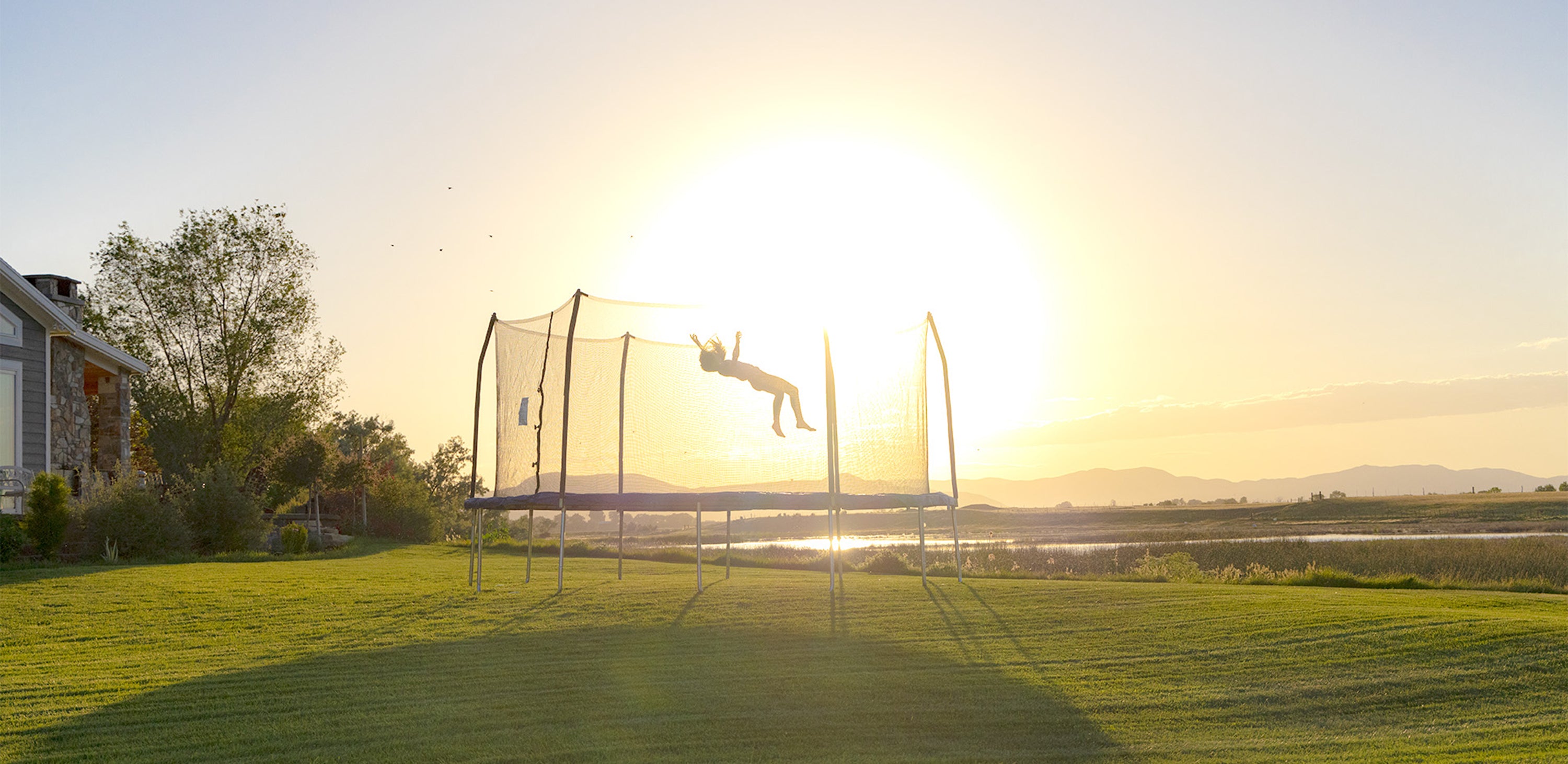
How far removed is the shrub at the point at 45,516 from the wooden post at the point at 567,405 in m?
11.0

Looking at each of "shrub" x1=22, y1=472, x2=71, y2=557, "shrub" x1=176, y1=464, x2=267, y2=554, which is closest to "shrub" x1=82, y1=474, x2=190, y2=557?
"shrub" x1=22, y1=472, x2=71, y2=557

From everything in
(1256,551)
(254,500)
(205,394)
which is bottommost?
(1256,551)

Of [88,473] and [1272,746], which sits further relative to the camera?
[88,473]

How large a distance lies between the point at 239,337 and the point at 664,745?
3462cm

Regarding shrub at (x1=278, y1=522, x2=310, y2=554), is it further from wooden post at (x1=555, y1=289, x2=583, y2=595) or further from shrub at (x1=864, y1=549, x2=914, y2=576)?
wooden post at (x1=555, y1=289, x2=583, y2=595)

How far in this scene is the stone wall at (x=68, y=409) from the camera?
75.8ft

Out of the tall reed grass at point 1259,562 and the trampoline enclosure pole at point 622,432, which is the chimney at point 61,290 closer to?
the tall reed grass at point 1259,562

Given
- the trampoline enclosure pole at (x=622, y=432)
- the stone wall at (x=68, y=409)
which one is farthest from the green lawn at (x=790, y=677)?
the stone wall at (x=68, y=409)

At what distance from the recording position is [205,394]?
3619 centimetres

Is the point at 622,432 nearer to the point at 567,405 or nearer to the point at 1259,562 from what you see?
the point at 567,405

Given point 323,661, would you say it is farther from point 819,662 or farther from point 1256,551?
point 1256,551

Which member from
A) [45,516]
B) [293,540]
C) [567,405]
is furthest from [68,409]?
[567,405]

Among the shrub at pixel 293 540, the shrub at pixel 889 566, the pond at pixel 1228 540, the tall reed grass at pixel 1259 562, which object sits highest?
the shrub at pixel 293 540

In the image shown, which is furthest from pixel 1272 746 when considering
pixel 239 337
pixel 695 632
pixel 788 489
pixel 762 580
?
pixel 239 337
